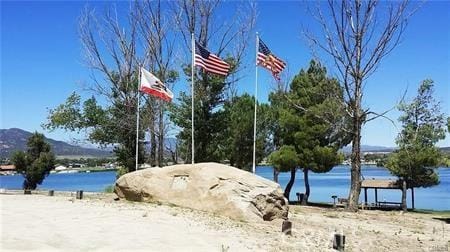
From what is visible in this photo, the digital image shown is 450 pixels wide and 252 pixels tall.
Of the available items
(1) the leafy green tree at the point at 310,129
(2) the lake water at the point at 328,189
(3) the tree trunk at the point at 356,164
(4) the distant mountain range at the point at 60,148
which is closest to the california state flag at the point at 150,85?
(3) the tree trunk at the point at 356,164

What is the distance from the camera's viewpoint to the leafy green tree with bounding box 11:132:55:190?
38156mm

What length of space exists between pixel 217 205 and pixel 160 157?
18.6 meters

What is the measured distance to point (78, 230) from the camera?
1039cm

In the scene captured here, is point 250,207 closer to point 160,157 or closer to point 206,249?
point 206,249

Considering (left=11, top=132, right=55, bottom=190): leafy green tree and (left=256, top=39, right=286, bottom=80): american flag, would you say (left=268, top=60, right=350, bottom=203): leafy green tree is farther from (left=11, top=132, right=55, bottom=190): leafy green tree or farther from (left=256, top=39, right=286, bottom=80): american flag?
(left=11, top=132, right=55, bottom=190): leafy green tree

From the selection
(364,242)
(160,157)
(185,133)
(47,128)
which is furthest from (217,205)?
(47,128)

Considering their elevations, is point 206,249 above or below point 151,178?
below

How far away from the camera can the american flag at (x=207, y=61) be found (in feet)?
68.7

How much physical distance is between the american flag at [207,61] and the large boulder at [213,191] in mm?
5962

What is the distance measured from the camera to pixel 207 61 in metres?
21.5

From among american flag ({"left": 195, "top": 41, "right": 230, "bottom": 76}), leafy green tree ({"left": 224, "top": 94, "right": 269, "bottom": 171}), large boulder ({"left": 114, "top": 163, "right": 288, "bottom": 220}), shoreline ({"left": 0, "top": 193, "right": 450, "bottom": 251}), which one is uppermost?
american flag ({"left": 195, "top": 41, "right": 230, "bottom": 76})

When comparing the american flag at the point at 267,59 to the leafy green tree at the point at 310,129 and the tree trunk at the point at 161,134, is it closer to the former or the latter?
the leafy green tree at the point at 310,129

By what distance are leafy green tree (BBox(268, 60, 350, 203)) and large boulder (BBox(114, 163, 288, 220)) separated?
15.0m

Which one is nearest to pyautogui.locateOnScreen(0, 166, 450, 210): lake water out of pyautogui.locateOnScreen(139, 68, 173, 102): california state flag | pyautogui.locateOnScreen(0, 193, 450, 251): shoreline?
pyautogui.locateOnScreen(139, 68, 173, 102): california state flag
